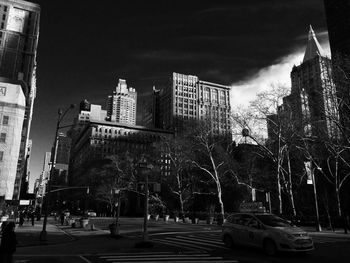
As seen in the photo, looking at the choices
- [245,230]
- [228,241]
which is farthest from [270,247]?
[228,241]

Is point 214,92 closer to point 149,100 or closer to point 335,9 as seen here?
point 149,100

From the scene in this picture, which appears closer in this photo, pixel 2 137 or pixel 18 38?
pixel 2 137

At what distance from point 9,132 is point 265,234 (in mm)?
74578

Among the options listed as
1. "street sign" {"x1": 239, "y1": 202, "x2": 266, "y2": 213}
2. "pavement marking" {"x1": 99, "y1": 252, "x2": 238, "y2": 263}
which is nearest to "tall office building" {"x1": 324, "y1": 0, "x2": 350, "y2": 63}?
"street sign" {"x1": 239, "y1": 202, "x2": 266, "y2": 213}

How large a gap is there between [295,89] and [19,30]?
12452 cm

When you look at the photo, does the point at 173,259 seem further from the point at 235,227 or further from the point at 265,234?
the point at 235,227

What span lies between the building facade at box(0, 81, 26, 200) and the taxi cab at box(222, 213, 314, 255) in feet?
222

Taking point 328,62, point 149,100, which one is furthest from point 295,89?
point 149,100

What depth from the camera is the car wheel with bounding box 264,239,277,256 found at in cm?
1284

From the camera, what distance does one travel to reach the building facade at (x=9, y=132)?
7281cm

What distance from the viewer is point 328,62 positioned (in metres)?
31.8

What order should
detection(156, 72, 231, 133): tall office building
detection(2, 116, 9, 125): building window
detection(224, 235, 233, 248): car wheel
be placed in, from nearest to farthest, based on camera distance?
1. detection(224, 235, 233, 248): car wheel
2. detection(2, 116, 9, 125): building window
3. detection(156, 72, 231, 133): tall office building

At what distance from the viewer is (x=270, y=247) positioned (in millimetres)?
12992

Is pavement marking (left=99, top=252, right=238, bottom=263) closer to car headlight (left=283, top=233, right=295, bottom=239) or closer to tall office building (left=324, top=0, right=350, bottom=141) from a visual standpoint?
car headlight (left=283, top=233, right=295, bottom=239)
